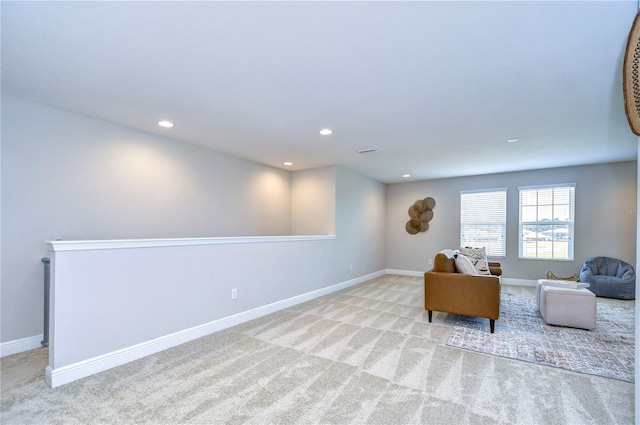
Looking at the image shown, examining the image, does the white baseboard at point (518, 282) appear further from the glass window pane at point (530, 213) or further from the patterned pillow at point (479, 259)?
the patterned pillow at point (479, 259)

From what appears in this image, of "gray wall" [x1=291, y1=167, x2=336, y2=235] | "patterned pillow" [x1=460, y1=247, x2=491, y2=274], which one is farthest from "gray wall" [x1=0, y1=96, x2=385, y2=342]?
"patterned pillow" [x1=460, y1=247, x2=491, y2=274]

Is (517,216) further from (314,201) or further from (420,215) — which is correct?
(314,201)

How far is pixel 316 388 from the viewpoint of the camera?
2.26 m

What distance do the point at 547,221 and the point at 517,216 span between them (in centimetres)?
53

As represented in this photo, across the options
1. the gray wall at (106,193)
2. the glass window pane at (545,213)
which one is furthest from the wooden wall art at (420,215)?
the gray wall at (106,193)

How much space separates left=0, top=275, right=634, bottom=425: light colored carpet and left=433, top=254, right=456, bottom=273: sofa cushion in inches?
38.8

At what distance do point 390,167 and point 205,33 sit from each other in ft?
15.1

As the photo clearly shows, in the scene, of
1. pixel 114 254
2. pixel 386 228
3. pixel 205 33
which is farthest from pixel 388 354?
pixel 386 228

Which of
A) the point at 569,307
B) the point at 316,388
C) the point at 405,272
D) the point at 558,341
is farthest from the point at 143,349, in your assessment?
the point at 405,272

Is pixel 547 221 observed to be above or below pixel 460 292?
above

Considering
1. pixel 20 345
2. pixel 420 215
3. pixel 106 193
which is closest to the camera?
pixel 20 345

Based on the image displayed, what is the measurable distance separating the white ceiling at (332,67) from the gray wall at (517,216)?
2050 mm

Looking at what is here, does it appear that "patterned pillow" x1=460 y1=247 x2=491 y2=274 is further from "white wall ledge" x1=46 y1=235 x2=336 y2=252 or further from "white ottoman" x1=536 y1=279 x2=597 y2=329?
"white wall ledge" x1=46 y1=235 x2=336 y2=252

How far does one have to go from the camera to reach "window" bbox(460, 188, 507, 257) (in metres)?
6.56
